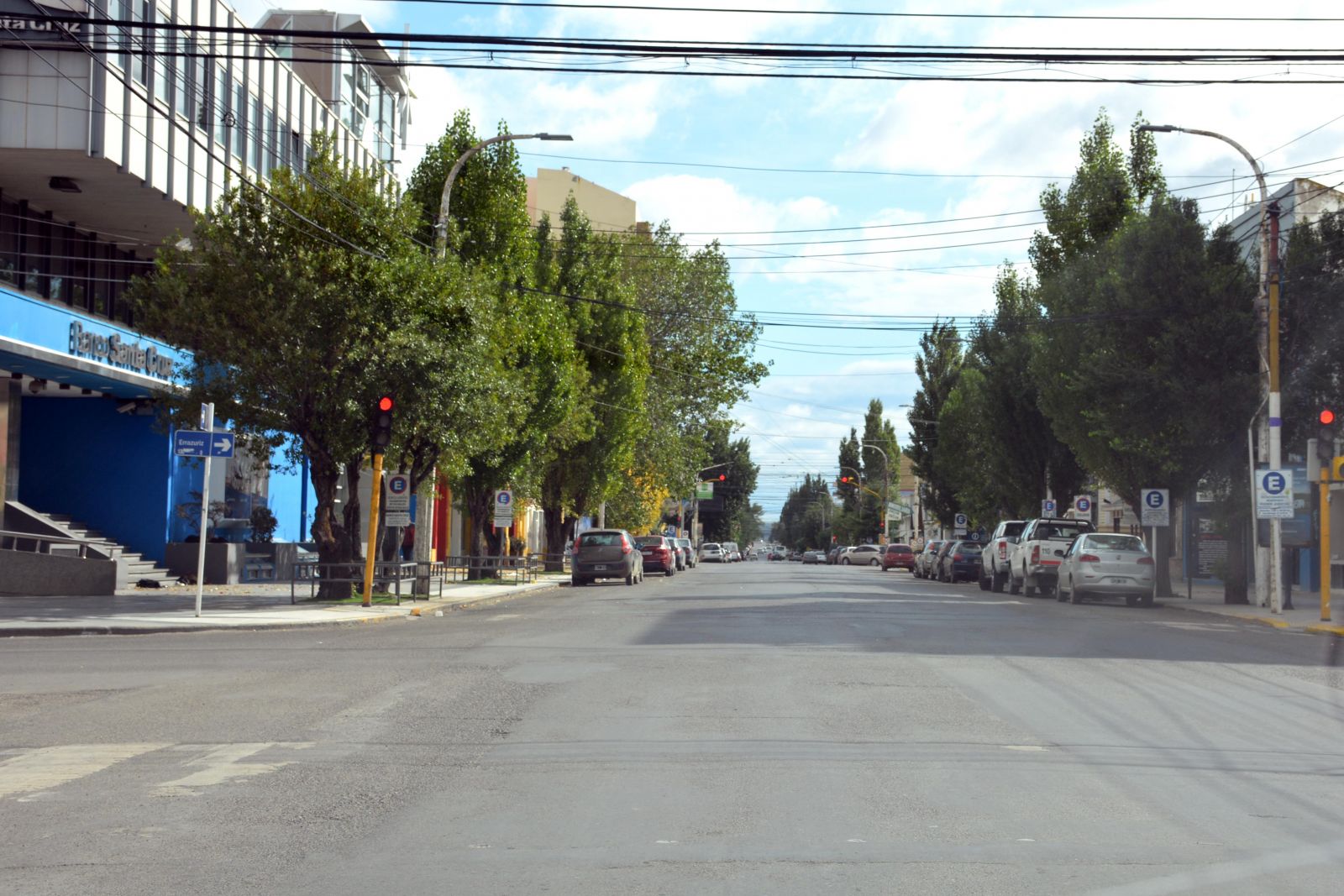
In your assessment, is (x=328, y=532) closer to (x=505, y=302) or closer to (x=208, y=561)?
(x=208, y=561)

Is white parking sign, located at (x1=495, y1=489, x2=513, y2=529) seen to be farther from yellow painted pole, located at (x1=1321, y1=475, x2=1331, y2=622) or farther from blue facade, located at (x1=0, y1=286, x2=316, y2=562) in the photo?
yellow painted pole, located at (x1=1321, y1=475, x2=1331, y2=622)

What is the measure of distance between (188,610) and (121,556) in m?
9.64

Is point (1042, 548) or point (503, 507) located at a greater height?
point (503, 507)

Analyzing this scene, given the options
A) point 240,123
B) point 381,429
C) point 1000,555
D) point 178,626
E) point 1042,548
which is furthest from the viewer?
point 1000,555

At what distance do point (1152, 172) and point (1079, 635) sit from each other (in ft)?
82.6

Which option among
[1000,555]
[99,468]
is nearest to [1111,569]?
[1000,555]

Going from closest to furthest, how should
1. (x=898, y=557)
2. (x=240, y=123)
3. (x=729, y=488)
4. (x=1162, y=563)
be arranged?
1. (x=1162, y=563)
2. (x=240, y=123)
3. (x=898, y=557)
4. (x=729, y=488)

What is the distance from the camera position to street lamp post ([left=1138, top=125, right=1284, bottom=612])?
84.9 feet

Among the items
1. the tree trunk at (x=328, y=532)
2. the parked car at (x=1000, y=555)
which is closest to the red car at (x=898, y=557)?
the parked car at (x=1000, y=555)

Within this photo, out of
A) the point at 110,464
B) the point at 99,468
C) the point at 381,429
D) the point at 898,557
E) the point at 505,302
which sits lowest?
the point at 898,557

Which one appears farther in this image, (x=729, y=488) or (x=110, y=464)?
(x=729, y=488)

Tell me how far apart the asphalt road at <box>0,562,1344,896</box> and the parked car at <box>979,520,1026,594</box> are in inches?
867

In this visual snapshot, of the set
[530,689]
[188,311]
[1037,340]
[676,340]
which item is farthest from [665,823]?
[676,340]

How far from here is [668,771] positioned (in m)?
8.23
